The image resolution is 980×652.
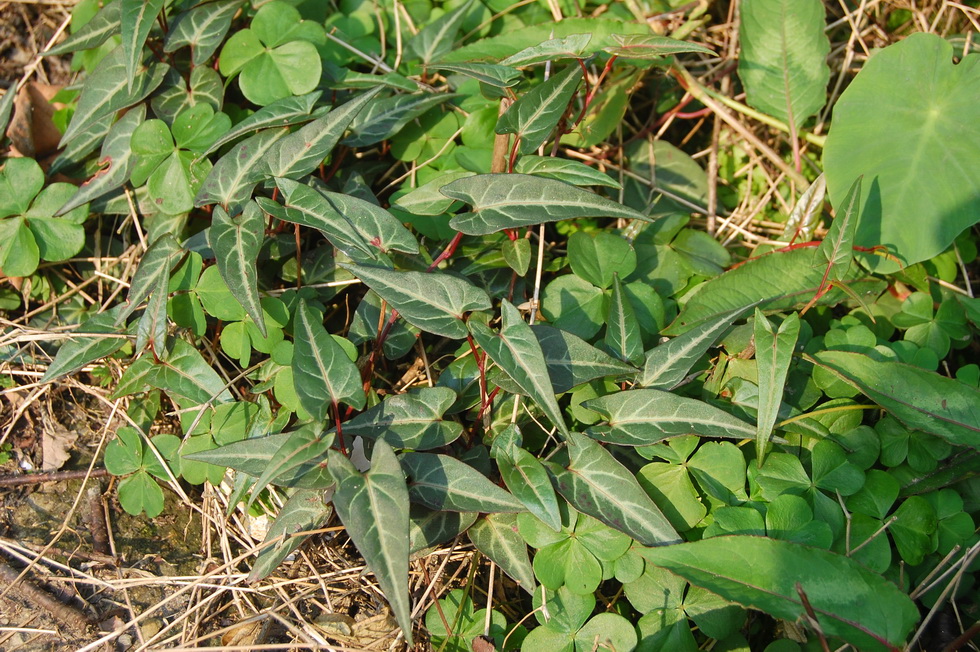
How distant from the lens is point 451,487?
1.50 m

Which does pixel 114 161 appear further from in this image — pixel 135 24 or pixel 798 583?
pixel 798 583

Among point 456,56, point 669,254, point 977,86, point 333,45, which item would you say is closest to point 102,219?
point 333,45

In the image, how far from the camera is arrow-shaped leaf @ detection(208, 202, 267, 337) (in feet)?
5.13

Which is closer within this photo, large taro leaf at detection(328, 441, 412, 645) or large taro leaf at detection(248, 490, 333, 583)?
large taro leaf at detection(328, 441, 412, 645)

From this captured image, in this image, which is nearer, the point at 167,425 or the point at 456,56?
the point at 167,425

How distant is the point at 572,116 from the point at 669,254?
1.71ft

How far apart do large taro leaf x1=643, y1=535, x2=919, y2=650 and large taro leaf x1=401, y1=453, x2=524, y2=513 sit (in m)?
0.34

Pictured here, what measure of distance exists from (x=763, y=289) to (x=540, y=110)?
0.76 m

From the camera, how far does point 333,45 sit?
7.23 ft

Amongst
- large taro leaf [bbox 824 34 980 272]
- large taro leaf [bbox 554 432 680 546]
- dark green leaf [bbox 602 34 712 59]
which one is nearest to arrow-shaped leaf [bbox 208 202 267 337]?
large taro leaf [bbox 554 432 680 546]

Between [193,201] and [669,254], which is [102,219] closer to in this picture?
[193,201]

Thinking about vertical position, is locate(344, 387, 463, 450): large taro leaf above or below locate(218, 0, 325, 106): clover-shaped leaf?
below

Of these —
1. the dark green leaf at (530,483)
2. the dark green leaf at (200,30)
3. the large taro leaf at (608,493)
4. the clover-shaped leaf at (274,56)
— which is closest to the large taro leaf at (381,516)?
the dark green leaf at (530,483)

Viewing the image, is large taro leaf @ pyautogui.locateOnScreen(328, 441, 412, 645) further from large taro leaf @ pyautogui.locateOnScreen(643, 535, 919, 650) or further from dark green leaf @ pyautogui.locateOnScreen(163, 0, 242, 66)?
dark green leaf @ pyautogui.locateOnScreen(163, 0, 242, 66)
